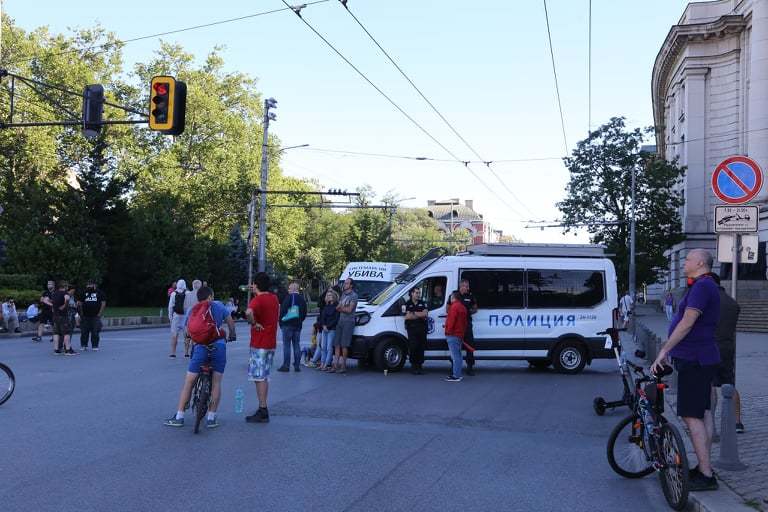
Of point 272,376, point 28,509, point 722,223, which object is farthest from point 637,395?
point 272,376

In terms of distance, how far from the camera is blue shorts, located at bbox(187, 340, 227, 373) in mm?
9523

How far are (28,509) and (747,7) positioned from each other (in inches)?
1956

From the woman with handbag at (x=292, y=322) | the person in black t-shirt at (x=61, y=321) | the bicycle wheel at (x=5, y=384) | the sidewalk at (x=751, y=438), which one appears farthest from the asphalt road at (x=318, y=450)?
the person in black t-shirt at (x=61, y=321)

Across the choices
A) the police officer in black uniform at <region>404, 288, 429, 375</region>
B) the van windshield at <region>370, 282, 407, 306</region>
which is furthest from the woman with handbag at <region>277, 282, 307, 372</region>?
the police officer in black uniform at <region>404, 288, 429, 375</region>

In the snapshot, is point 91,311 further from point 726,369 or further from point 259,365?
point 726,369

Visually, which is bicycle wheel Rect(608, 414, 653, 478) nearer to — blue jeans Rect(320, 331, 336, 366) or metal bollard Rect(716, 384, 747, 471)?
metal bollard Rect(716, 384, 747, 471)

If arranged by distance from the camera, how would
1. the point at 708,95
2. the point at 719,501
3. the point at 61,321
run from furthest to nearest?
the point at 708,95 < the point at 61,321 < the point at 719,501

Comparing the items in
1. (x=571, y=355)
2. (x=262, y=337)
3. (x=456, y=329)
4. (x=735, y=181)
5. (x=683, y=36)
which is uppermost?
(x=683, y=36)

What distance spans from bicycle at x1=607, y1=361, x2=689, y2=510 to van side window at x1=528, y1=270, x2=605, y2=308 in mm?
9700

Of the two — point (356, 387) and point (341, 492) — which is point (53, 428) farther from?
point (356, 387)

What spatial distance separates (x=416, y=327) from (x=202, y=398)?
7.47 metres

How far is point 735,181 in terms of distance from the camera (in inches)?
366

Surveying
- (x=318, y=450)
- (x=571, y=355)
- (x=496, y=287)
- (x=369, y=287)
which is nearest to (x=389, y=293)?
(x=496, y=287)

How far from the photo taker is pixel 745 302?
3881 cm
